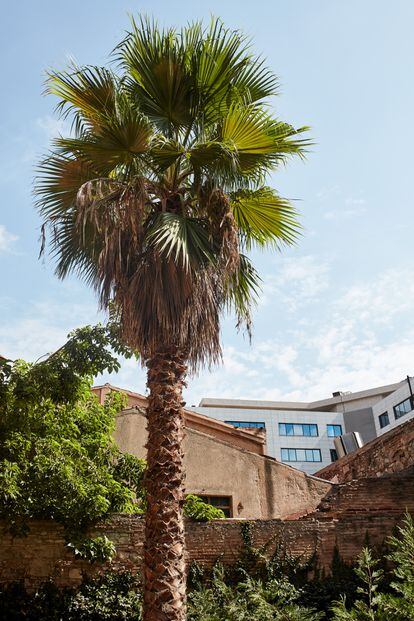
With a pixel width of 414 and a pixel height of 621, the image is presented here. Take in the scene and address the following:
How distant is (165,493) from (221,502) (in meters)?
11.6

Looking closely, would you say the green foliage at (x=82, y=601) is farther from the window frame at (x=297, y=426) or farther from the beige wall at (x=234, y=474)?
the window frame at (x=297, y=426)

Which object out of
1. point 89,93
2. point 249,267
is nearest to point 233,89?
point 89,93

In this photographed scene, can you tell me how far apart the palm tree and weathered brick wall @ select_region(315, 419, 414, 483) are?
868 centimetres

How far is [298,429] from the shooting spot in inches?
2251

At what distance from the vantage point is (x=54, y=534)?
39.5 ft

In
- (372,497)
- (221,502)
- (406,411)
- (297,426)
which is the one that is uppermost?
(297,426)

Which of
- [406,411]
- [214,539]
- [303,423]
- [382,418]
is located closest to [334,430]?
[303,423]

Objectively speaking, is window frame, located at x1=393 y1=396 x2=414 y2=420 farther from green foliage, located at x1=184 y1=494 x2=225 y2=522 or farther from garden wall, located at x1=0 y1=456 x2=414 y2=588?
garden wall, located at x1=0 y1=456 x2=414 y2=588

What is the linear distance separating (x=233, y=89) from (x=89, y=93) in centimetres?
218

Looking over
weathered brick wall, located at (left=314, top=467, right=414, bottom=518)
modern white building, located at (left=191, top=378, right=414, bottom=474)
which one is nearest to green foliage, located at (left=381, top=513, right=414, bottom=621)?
weathered brick wall, located at (left=314, top=467, right=414, bottom=518)

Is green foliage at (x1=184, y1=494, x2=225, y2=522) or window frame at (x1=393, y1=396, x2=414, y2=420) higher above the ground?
window frame at (x1=393, y1=396, x2=414, y2=420)

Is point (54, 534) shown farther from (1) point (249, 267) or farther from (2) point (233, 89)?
(2) point (233, 89)

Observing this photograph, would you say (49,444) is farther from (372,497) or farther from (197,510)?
(372,497)

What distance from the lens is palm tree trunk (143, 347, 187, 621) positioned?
7.71m
